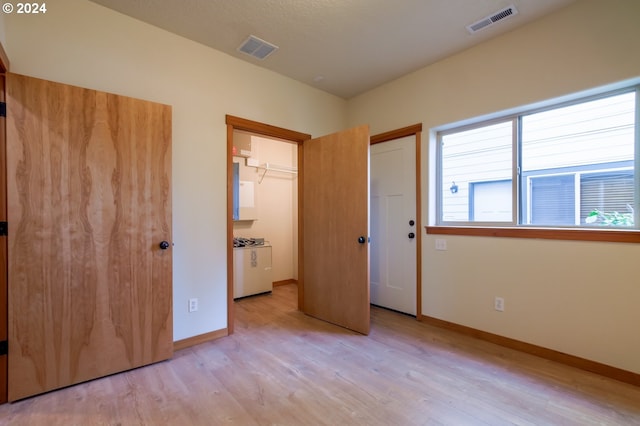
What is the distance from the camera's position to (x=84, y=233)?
6.49 ft

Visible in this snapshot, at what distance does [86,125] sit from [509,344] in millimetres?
3819

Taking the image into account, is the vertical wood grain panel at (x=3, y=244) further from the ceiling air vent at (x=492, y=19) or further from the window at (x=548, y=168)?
the window at (x=548, y=168)

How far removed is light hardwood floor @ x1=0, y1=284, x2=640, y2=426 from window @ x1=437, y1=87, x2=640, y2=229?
1.23 m

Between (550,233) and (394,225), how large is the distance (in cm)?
149

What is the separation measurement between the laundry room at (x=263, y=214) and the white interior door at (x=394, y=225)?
1605mm

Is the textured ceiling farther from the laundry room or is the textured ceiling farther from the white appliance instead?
the white appliance

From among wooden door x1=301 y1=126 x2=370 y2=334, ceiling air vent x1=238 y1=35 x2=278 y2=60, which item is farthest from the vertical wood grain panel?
wooden door x1=301 y1=126 x2=370 y2=334

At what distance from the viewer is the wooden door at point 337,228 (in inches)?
111

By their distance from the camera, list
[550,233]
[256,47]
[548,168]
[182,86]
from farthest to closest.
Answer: [256,47] < [182,86] < [548,168] < [550,233]

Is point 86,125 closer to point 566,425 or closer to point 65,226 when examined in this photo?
point 65,226

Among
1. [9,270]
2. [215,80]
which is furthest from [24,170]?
[215,80]

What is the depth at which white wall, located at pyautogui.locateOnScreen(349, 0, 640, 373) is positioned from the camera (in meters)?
2.01

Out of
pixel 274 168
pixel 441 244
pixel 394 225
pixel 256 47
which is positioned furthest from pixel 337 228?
pixel 274 168

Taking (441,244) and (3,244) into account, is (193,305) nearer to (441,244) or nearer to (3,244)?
(3,244)
